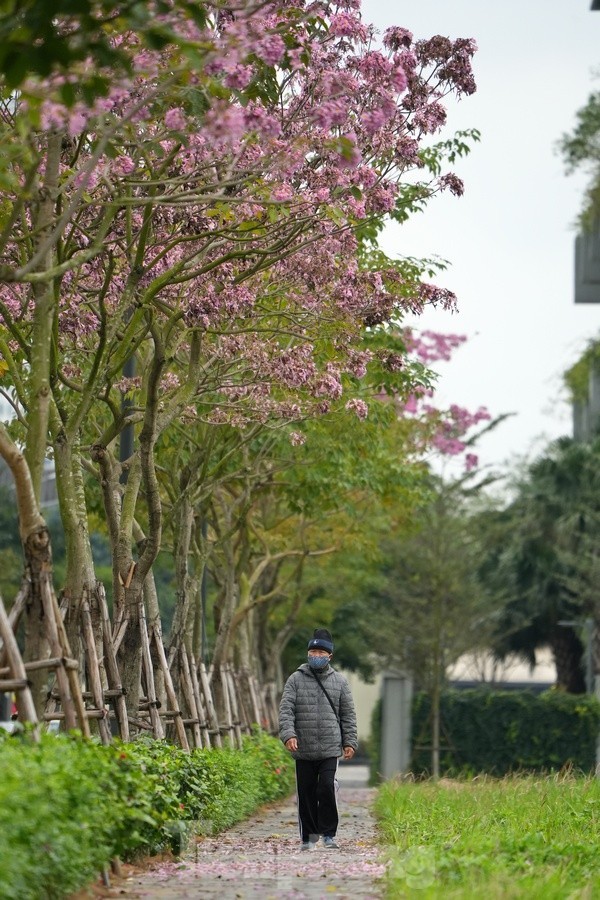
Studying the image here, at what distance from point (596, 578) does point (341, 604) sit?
10.5 meters

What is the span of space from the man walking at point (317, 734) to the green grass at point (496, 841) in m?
0.61

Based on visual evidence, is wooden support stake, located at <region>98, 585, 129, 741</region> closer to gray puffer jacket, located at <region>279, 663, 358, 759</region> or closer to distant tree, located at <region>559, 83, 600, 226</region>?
gray puffer jacket, located at <region>279, 663, 358, 759</region>

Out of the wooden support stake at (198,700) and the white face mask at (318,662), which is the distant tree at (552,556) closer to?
the wooden support stake at (198,700)

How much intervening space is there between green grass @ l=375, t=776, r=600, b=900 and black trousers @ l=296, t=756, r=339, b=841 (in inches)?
20.7

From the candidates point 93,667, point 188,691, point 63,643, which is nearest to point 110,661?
point 93,667

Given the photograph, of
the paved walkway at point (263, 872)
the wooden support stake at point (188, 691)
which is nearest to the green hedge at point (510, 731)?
the wooden support stake at point (188, 691)

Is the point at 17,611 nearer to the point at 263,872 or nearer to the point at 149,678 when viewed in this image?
the point at 263,872

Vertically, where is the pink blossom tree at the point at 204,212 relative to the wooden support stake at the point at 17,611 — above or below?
above

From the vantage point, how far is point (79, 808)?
7.85m

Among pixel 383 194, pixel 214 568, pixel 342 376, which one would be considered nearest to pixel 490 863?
pixel 383 194

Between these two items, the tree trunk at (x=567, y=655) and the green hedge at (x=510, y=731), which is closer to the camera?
the green hedge at (x=510, y=731)

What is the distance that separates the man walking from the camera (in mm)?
13477

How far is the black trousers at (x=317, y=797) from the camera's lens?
1345 centimetres

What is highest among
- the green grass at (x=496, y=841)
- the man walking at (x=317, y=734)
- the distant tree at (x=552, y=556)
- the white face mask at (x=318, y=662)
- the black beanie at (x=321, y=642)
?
the distant tree at (x=552, y=556)
